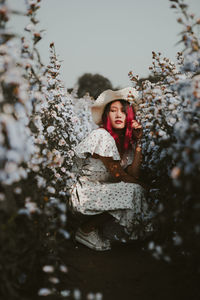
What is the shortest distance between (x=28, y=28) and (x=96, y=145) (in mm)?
1384

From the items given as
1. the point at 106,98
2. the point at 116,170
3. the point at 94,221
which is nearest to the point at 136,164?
the point at 116,170

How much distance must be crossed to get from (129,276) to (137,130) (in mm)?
1601

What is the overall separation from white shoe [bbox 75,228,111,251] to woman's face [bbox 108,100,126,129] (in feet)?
3.68

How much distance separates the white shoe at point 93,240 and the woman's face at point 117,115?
3.68 feet

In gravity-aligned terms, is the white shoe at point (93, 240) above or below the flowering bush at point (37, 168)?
below

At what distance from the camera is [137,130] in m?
3.33

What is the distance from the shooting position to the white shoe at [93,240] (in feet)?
9.44

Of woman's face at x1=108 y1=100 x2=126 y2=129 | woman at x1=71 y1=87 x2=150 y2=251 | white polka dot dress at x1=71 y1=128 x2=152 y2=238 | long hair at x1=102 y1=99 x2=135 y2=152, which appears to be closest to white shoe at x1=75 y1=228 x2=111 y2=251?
woman at x1=71 y1=87 x2=150 y2=251

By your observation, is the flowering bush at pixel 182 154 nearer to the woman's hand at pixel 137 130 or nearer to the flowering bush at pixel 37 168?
the flowering bush at pixel 37 168

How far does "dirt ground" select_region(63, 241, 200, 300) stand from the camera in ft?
5.91

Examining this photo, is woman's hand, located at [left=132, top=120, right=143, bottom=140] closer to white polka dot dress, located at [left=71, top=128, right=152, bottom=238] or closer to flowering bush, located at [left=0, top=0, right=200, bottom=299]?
white polka dot dress, located at [left=71, top=128, right=152, bottom=238]

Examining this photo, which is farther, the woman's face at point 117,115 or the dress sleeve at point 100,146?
the woman's face at point 117,115

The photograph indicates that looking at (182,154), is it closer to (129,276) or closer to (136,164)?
(129,276)

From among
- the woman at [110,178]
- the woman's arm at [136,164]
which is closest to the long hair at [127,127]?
the woman at [110,178]
